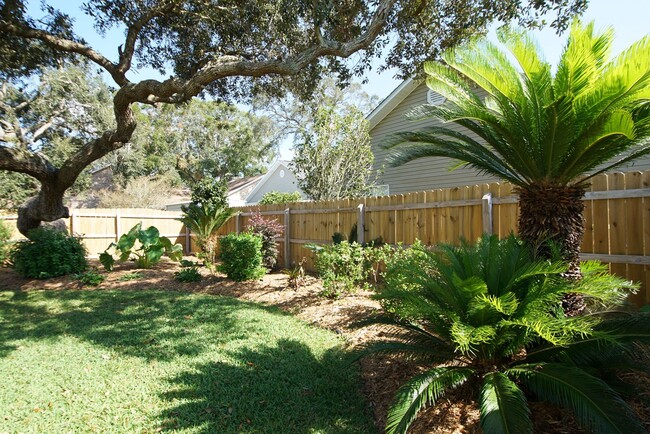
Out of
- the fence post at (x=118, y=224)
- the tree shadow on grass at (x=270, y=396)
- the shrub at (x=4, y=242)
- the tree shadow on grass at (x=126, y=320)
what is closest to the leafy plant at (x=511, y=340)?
the tree shadow on grass at (x=270, y=396)

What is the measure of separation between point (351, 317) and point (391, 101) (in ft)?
31.9

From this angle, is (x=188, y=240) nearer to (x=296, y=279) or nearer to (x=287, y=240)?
(x=287, y=240)

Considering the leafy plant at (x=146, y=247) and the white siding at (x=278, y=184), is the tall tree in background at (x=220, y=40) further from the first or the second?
the white siding at (x=278, y=184)

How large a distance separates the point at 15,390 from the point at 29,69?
28.9 ft

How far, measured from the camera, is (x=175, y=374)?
4223 millimetres

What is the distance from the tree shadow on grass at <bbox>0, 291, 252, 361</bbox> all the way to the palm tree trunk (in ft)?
13.6

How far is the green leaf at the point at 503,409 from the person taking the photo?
7.96 ft

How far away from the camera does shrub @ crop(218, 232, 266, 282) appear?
910 centimetres

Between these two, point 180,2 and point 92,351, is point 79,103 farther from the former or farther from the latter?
point 92,351

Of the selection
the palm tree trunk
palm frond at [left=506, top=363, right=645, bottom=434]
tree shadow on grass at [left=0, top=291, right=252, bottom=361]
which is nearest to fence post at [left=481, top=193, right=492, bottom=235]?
the palm tree trunk

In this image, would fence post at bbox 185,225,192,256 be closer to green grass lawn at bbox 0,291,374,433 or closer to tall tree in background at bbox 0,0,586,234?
tall tree in background at bbox 0,0,586,234

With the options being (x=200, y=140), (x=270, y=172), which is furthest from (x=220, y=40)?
(x=200, y=140)

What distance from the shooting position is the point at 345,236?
9414 mm

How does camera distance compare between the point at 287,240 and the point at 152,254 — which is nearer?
the point at 287,240
